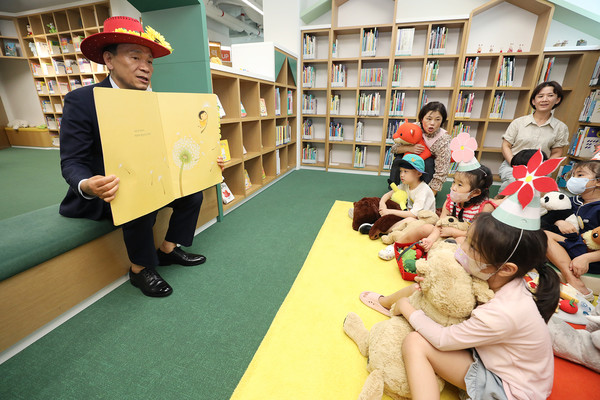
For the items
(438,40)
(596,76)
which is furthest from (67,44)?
(596,76)

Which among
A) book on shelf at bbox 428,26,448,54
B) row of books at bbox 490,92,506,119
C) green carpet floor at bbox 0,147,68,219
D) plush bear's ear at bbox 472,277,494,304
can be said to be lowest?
green carpet floor at bbox 0,147,68,219

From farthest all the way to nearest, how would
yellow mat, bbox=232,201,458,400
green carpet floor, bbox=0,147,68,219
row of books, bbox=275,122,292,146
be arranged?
1. row of books, bbox=275,122,292,146
2. green carpet floor, bbox=0,147,68,219
3. yellow mat, bbox=232,201,458,400

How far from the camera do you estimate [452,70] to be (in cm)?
390

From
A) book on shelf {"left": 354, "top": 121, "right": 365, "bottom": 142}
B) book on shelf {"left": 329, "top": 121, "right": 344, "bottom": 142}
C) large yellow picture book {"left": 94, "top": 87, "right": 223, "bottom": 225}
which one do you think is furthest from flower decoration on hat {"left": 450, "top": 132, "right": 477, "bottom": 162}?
book on shelf {"left": 329, "top": 121, "right": 344, "bottom": 142}

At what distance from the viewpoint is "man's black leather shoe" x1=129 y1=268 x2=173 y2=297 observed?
157cm

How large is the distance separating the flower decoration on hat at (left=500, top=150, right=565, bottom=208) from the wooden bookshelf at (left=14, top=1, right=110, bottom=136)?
271 inches

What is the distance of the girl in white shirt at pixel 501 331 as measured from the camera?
80 cm

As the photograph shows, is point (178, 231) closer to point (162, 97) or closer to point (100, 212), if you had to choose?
point (100, 212)

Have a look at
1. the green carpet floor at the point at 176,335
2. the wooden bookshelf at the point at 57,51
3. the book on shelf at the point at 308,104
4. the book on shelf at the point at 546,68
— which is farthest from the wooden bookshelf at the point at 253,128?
the wooden bookshelf at the point at 57,51

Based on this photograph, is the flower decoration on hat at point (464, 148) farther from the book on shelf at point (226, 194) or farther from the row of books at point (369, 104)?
the row of books at point (369, 104)

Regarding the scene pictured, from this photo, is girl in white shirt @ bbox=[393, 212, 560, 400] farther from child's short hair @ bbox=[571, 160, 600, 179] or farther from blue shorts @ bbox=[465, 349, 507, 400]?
child's short hair @ bbox=[571, 160, 600, 179]

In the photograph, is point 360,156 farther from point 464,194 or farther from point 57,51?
point 57,51

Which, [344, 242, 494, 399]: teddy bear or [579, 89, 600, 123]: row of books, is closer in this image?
[344, 242, 494, 399]: teddy bear

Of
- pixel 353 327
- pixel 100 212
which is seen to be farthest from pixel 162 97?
pixel 353 327
